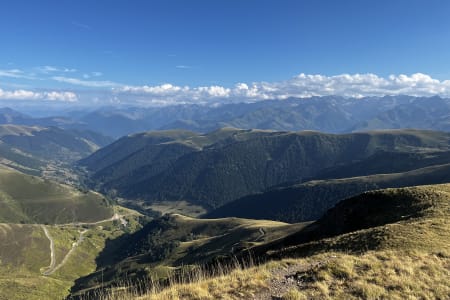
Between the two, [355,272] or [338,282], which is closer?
[338,282]

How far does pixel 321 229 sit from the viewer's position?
57062mm

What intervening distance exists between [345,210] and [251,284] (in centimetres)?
4230

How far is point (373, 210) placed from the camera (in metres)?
52.5

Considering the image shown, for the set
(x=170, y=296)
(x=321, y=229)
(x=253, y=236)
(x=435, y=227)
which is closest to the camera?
(x=170, y=296)

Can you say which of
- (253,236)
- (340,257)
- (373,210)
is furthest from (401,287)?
(253,236)

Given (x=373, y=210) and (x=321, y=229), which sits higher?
(x=373, y=210)

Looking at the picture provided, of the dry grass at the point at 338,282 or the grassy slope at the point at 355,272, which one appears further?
the grassy slope at the point at 355,272

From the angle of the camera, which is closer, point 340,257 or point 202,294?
point 202,294

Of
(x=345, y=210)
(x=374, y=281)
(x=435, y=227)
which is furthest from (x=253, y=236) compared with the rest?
(x=374, y=281)

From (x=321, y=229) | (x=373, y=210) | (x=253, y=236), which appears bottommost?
(x=253, y=236)

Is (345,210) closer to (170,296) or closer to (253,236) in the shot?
(170,296)

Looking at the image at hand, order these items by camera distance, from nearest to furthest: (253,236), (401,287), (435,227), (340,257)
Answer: (401,287)
(340,257)
(435,227)
(253,236)

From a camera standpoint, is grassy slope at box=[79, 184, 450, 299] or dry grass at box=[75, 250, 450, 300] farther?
grassy slope at box=[79, 184, 450, 299]

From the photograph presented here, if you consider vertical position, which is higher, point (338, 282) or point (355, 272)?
point (338, 282)
